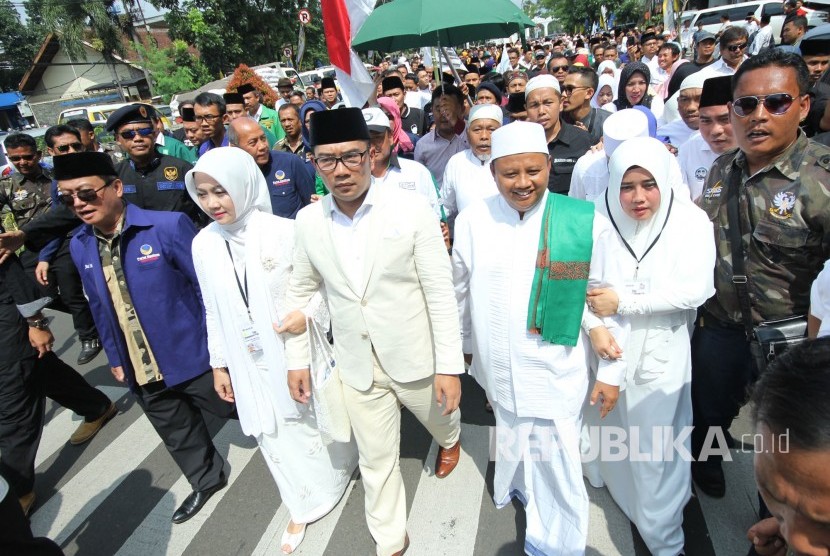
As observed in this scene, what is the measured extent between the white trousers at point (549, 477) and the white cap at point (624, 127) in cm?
159

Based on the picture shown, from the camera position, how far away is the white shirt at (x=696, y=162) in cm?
291

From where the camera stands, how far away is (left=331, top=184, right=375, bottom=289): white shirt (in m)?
2.09

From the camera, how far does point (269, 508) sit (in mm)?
2873

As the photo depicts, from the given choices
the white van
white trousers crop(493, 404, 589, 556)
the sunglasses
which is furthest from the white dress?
the white van

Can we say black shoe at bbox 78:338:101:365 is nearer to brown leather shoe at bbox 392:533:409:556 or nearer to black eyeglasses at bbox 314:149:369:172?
brown leather shoe at bbox 392:533:409:556

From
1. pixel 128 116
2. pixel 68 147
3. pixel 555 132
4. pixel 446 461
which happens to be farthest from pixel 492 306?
pixel 68 147

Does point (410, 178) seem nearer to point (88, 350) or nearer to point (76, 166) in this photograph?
point (76, 166)

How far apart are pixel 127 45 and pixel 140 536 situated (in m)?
42.9

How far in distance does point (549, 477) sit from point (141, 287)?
2.25 m

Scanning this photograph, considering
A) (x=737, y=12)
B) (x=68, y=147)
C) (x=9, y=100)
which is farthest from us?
(x=9, y=100)

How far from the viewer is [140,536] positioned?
2811mm

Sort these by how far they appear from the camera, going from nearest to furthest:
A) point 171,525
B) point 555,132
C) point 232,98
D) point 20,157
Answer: point 171,525
point 555,132
point 20,157
point 232,98

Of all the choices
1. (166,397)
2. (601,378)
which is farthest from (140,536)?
(601,378)

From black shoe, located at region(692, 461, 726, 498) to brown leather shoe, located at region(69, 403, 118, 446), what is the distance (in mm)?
4305
